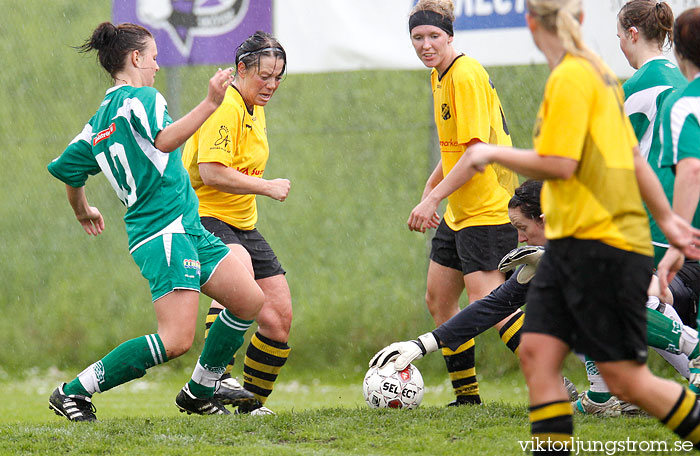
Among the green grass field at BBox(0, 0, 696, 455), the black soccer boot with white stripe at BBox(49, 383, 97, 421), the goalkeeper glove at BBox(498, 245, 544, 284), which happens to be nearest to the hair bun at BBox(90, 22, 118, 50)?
the black soccer boot with white stripe at BBox(49, 383, 97, 421)

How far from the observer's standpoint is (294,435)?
14.1 ft

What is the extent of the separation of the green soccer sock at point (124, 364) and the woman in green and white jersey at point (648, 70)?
97.5 inches

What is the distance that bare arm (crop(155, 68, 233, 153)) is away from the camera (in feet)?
12.8

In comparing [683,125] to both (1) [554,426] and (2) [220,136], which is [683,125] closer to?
(1) [554,426]

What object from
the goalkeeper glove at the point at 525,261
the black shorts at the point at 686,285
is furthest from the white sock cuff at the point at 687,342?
the goalkeeper glove at the point at 525,261

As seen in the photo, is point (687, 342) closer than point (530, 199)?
Yes

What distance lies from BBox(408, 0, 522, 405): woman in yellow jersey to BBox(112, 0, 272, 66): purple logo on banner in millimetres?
2968

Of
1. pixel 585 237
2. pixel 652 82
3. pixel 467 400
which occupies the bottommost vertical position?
pixel 467 400

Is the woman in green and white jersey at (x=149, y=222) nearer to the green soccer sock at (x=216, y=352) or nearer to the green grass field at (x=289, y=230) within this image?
the green soccer sock at (x=216, y=352)

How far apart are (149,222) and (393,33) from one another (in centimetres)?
373

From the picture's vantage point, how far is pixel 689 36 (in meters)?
3.41

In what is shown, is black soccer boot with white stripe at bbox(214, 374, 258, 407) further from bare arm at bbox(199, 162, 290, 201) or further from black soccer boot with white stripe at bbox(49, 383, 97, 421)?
bare arm at bbox(199, 162, 290, 201)

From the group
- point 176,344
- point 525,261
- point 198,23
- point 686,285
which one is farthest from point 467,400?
point 198,23

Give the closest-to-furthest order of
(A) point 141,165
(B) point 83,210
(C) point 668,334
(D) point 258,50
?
(C) point 668,334, (A) point 141,165, (B) point 83,210, (D) point 258,50
